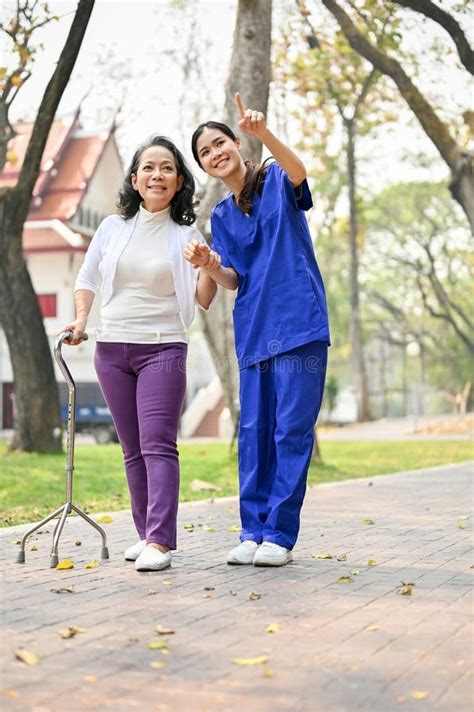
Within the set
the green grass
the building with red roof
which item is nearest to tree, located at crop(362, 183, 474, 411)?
the building with red roof

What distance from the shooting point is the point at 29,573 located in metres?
4.73

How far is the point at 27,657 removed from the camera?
3.14 meters

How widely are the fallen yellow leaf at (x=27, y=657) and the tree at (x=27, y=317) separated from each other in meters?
10.2

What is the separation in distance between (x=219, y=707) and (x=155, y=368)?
8.12 ft

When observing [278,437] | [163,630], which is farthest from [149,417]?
[163,630]

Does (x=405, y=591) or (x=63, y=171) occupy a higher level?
(x=63, y=171)

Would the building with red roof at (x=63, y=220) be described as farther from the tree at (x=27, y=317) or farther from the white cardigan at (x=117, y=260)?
the white cardigan at (x=117, y=260)

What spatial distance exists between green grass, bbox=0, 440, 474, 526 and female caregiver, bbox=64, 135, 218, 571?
7.41ft

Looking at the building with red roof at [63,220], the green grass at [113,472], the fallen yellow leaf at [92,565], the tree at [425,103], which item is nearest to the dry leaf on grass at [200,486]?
the green grass at [113,472]

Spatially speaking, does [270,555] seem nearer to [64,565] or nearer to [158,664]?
[64,565]

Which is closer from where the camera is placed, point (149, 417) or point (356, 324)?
point (149, 417)

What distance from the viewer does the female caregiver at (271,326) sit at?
5016 mm

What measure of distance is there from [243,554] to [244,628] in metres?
1.43

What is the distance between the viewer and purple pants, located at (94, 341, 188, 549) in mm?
4926
